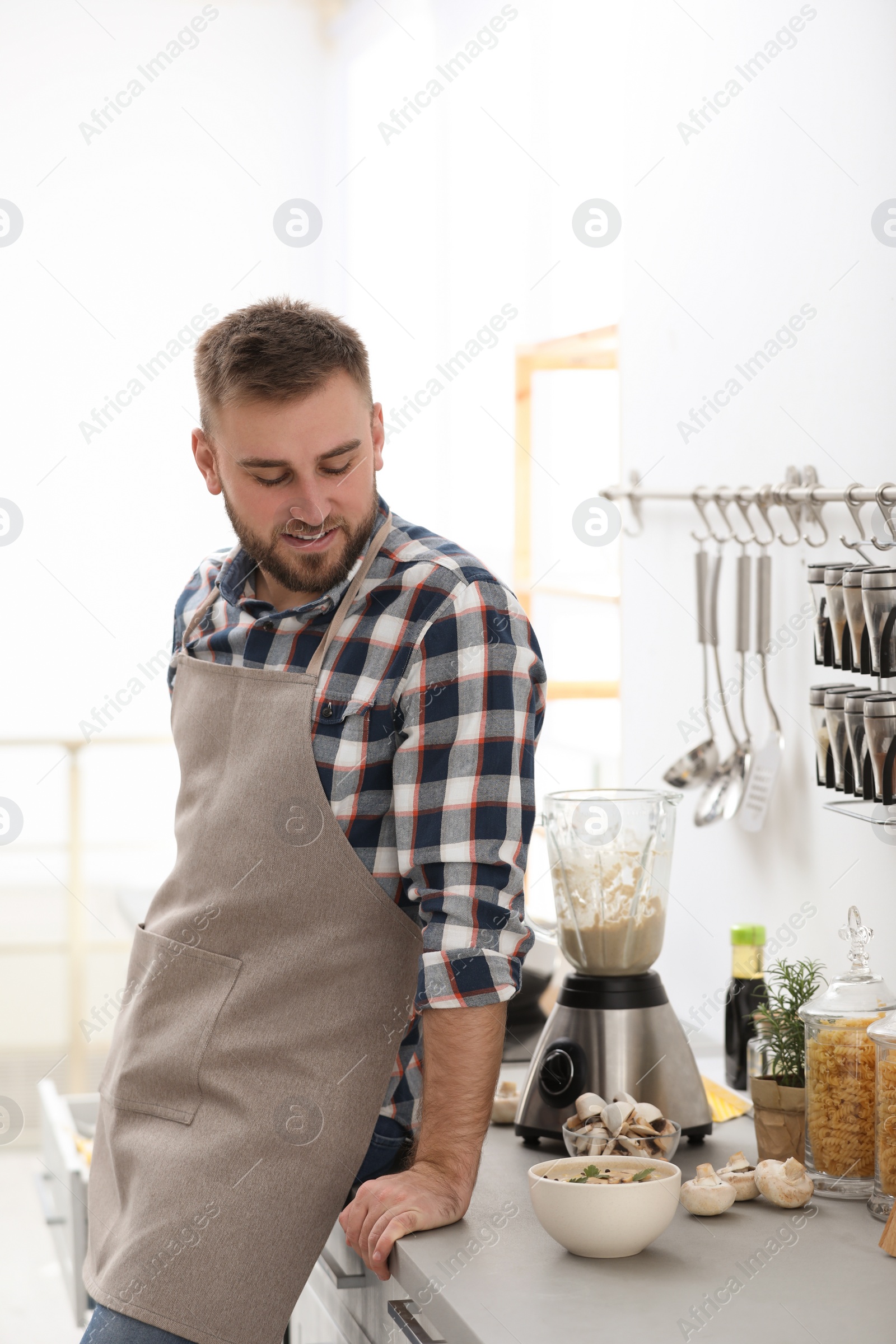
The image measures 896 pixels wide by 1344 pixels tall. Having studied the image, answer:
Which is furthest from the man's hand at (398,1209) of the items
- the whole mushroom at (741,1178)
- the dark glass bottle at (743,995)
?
the dark glass bottle at (743,995)

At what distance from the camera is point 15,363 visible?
3502mm

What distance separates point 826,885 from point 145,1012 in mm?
689

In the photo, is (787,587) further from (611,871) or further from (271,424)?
(271,424)

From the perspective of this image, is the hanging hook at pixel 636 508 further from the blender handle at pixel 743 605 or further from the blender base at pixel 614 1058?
the blender base at pixel 614 1058

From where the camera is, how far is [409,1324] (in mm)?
1014

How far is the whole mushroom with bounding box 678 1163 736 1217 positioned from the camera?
1076mm

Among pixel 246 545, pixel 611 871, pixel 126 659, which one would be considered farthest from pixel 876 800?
pixel 126 659

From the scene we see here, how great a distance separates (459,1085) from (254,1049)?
17 centimetres

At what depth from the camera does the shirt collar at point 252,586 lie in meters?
1.17

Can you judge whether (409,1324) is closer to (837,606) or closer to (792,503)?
(837,606)

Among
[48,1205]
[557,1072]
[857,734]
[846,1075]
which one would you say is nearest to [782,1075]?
[846,1075]

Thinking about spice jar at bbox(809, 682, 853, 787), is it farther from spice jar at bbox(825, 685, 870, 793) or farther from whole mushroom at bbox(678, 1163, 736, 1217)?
whole mushroom at bbox(678, 1163, 736, 1217)

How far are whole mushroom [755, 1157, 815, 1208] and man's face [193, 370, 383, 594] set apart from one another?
1.93ft

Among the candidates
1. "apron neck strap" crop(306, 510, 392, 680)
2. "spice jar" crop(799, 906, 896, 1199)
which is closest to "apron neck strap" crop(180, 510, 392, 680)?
"apron neck strap" crop(306, 510, 392, 680)
